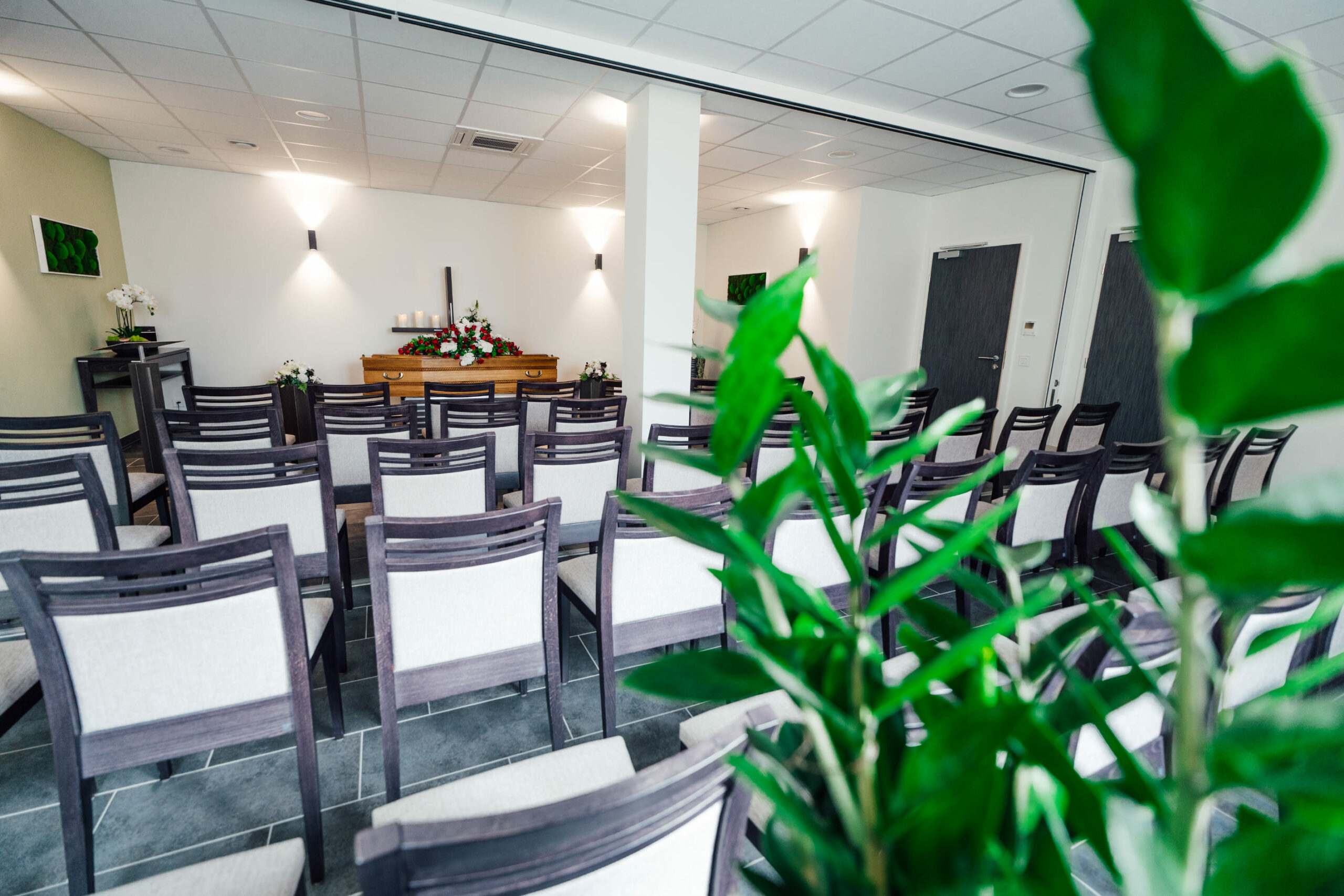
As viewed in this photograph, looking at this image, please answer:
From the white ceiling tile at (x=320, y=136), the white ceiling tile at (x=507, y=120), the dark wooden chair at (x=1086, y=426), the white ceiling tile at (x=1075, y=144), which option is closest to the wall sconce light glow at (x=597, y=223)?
the white ceiling tile at (x=320, y=136)

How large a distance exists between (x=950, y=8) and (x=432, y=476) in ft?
9.84

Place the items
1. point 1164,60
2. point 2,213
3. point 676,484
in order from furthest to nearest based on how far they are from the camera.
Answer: point 2,213, point 676,484, point 1164,60

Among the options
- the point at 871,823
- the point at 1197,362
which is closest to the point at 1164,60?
the point at 1197,362

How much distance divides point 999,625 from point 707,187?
671cm

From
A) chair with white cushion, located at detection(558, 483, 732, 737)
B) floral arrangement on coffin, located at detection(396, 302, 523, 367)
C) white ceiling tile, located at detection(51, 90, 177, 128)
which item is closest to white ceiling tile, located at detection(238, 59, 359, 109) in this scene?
white ceiling tile, located at detection(51, 90, 177, 128)

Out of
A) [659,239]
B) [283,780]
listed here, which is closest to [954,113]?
[659,239]

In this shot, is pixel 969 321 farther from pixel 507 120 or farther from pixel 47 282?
pixel 47 282

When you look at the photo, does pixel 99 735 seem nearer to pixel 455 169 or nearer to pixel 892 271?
pixel 455 169

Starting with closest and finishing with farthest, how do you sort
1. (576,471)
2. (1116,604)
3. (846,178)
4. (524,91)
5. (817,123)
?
(1116,604) → (576,471) → (524,91) → (817,123) → (846,178)

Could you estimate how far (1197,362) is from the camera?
0.88ft

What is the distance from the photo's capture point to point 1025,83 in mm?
3496

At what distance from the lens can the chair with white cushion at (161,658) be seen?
3.99 feet

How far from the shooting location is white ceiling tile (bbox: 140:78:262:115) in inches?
151

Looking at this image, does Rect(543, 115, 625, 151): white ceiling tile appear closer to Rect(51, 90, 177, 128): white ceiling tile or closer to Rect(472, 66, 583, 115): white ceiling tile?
Rect(472, 66, 583, 115): white ceiling tile
